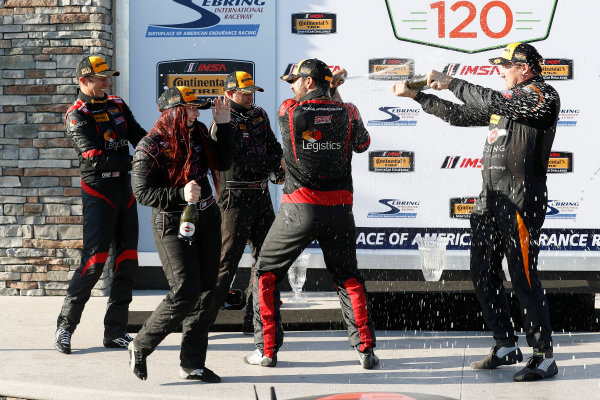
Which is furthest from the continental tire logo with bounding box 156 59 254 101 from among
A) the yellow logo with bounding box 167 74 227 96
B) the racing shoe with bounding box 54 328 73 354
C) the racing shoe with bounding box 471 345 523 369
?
the racing shoe with bounding box 471 345 523 369

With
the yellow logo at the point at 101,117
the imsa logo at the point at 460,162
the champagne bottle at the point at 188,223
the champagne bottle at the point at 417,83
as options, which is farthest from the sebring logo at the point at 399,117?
the champagne bottle at the point at 188,223

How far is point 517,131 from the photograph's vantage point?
17.9 feet

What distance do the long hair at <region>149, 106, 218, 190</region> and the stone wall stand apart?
3.54m

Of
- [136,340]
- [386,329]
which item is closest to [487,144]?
[386,329]

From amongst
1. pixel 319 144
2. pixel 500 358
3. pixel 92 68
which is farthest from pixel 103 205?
pixel 500 358

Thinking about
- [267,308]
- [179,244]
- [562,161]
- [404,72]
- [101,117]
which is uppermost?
[404,72]

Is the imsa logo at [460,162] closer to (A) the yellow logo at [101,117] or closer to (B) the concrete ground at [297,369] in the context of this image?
(B) the concrete ground at [297,369]

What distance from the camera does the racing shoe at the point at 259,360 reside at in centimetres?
568

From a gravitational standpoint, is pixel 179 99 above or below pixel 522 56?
below

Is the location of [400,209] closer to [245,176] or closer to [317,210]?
[245,176]

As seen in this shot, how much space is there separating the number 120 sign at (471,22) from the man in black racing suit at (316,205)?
307 cm

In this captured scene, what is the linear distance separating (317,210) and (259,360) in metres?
1.07

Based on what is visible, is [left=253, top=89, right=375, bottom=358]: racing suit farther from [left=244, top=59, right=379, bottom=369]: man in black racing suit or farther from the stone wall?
the stone wall

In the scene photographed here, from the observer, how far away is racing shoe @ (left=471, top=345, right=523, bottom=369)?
563 centimetres
